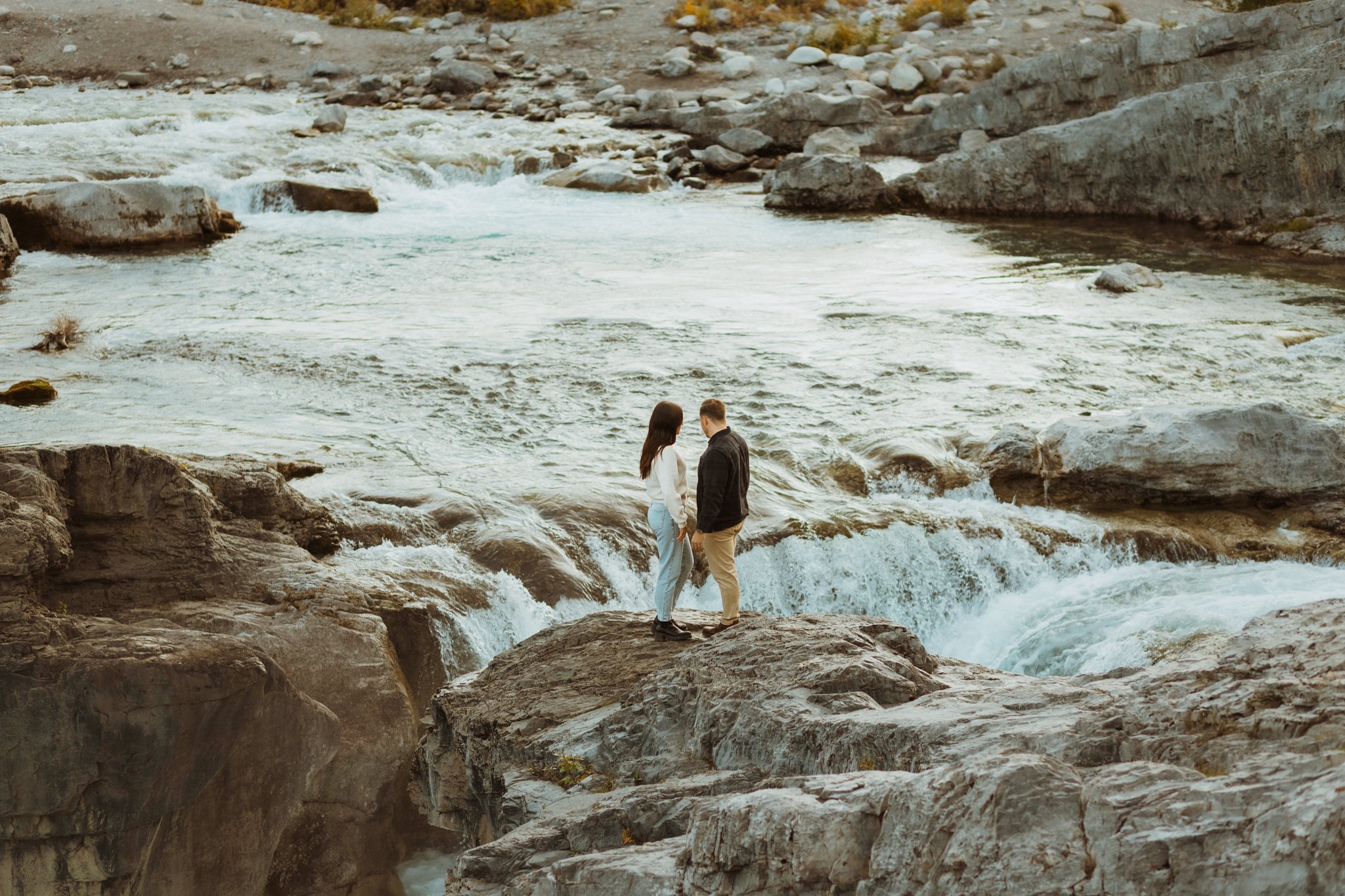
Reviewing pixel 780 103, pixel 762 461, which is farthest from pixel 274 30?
pixel 762 461

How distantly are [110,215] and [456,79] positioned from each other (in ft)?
51.1

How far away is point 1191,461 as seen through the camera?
11023 millimetres

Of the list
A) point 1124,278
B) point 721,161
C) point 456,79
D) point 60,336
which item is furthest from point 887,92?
point 60,336

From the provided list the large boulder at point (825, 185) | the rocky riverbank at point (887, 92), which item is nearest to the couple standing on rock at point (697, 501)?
the rocky riverbank at point (887, 92)

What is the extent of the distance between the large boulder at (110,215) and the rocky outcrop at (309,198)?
84.6 inches

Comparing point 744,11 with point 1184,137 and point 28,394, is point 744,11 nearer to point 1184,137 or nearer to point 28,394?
point 1184,137

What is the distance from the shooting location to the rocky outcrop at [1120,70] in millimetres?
23609

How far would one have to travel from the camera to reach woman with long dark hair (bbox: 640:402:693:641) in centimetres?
706

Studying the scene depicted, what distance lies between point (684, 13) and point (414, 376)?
28799 mm

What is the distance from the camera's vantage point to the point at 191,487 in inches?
310

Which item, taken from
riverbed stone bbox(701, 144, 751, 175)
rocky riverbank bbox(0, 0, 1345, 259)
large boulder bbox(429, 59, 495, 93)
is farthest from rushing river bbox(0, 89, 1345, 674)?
large boulder bbox(429, 59, 495, 93)

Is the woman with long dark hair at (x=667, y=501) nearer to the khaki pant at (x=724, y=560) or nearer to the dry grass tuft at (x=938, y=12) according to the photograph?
the khaki pant at (x=724, y=560)

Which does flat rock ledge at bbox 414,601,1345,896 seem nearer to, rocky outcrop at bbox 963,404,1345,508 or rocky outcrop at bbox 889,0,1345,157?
rocky outcrop at bbox 963,404,1345,508

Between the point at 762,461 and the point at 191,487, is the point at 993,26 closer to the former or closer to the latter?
the point at 762,461
